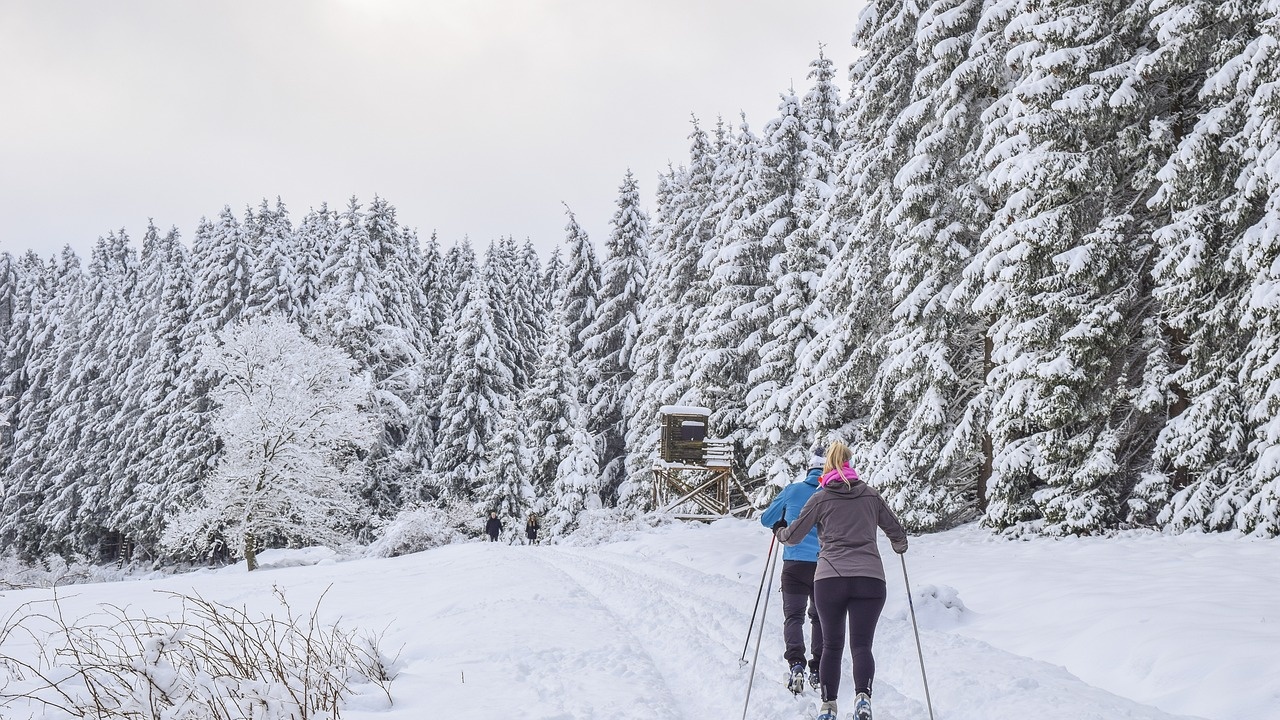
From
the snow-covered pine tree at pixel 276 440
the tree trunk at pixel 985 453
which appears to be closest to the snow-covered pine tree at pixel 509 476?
the snow-covered pine tree at pixel 276 440

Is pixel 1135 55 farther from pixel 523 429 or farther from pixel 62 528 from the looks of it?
pixel 62 528

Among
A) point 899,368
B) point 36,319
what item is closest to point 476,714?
point 899,368

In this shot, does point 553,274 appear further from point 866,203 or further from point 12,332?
point 12,332

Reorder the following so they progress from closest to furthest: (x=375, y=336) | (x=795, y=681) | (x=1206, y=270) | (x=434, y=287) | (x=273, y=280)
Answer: (x=795, y=681), (x=1206, y=270), (x=375, y=336), (x=273, y=280), (x=434, y=287)

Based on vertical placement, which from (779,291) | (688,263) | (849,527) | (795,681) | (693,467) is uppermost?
(688,263)

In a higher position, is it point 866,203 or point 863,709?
point 866,203

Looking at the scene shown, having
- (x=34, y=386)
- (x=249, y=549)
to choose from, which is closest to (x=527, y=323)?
(x=249, y=549)

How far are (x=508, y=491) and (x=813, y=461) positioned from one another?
28.0 meters

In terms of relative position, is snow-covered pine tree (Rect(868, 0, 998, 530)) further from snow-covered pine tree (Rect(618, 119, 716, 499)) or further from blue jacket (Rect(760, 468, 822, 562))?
snow-covered pine tree (Rect(618, 119, 716, 499))

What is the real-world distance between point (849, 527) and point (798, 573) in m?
1.55

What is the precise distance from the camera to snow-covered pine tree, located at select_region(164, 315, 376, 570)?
29.3m

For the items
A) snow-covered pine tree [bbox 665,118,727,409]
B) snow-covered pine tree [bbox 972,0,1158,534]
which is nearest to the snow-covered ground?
snow-covered pine tree [bbox 972,0,1158,534]

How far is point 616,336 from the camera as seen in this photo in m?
36.5

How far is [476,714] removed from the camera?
5340 mm
